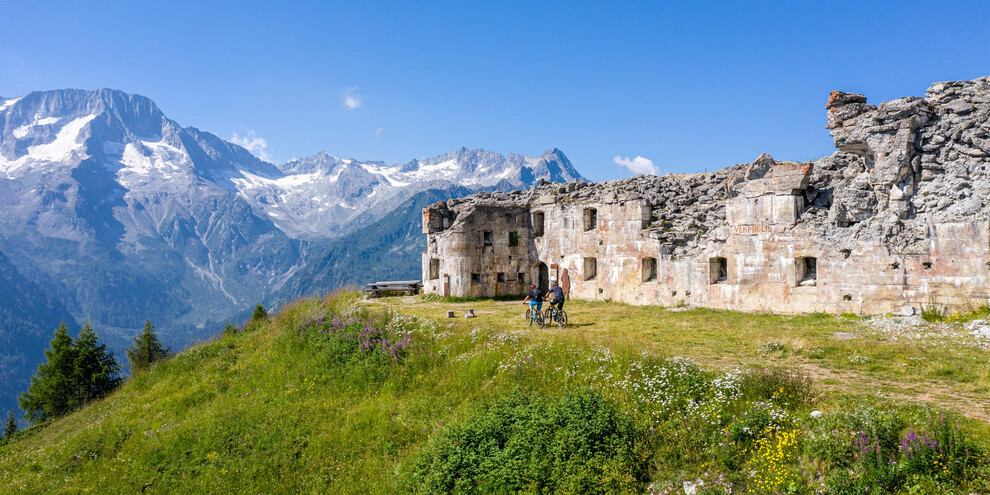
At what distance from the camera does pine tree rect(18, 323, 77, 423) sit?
29109mm

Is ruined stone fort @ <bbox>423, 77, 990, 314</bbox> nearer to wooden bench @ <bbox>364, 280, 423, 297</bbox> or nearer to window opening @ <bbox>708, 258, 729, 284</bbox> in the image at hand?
window opening @ <bbox>708, 258, 729, 284</bbox>

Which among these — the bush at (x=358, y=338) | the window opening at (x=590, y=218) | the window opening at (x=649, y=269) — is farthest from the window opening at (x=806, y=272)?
the bush at (x=358, y=338)

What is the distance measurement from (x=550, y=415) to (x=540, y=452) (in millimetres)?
860

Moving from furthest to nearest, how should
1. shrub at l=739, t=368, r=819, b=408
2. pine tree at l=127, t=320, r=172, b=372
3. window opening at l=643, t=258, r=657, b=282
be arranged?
pine tree at l=127, t=320, r=172, b=372
window opening at l=643, t=258, r=657, b=282
shrub at l=739, t=368, r=819, b=408

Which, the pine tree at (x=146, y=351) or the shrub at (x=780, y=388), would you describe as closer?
the shrub at (x=780, y=388)

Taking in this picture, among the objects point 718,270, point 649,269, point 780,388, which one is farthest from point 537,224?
point 780,388

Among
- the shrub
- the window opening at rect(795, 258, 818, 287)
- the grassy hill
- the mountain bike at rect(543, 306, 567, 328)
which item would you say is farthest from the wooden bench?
the shrub

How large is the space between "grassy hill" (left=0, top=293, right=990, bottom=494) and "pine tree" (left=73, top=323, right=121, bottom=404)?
777 cm

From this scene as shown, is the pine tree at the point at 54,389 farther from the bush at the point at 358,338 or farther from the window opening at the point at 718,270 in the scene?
the window opening at the point at 718,270

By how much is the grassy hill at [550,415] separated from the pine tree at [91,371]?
25.5ft

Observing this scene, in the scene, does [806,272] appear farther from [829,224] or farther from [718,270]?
[718,270]

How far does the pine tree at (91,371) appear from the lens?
1182 inches

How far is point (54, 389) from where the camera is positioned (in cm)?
2952

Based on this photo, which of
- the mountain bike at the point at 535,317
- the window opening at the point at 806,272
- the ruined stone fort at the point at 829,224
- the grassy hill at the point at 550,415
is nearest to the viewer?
the grassy hill at the point at 550,415
